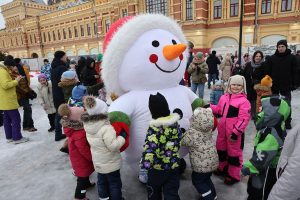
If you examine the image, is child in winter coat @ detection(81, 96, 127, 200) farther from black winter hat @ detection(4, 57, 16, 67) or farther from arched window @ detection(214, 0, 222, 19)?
arched window @ detection(214, 0, 222, 19)

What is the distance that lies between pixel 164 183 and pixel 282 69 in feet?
10.7

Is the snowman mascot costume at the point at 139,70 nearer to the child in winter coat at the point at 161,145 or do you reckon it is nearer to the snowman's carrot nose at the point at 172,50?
the snowman's carrot nose at the point at 172,50

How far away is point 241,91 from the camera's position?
8.68 ft

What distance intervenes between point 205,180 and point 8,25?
53.9 m

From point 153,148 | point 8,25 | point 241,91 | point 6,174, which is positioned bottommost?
point 6,174

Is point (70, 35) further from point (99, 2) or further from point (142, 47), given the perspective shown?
point (142, 47)

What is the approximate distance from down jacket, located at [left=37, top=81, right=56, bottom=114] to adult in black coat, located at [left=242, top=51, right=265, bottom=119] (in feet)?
13.8

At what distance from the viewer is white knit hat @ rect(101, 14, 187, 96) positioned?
238 cm

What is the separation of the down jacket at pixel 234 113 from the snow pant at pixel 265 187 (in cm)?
56

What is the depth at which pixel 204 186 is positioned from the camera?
91.4 inches

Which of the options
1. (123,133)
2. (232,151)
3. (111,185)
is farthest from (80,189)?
(232,151)

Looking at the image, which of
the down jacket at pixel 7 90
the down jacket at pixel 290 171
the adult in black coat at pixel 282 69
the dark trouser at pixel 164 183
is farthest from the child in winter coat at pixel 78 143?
the adult in black coat at pixel 282 69

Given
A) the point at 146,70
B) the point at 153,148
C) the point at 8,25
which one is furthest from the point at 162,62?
the point at 8,25

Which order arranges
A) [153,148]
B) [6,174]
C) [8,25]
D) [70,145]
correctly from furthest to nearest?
[8,25], [6,174], [70,145], [153,148]
